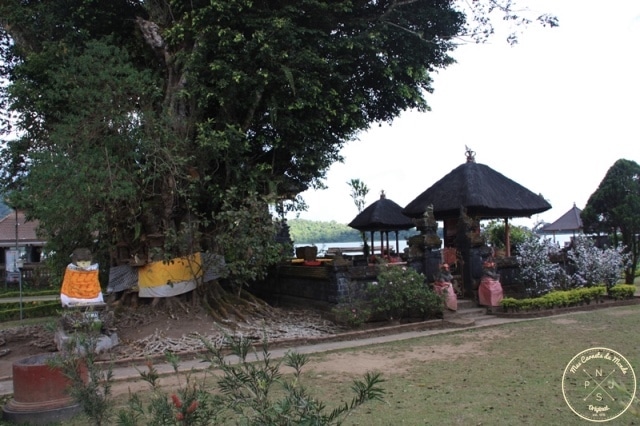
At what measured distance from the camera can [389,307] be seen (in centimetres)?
1147

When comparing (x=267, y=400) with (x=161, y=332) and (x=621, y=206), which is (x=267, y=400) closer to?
(x=161, y=332)

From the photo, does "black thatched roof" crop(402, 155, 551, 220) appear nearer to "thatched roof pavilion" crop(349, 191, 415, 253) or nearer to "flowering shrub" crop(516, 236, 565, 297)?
"flowering shrub" crop(516, 236, 565, 297)

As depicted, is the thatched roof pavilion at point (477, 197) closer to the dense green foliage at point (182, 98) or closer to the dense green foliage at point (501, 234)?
the dense green foliage at point (182, 98)

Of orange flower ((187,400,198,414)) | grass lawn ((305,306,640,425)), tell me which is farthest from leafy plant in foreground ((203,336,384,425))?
grass lawn ((305,306,640,425))

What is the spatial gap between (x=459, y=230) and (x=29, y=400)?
1149 centimetres

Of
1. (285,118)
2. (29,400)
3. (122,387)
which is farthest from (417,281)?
(29,400)

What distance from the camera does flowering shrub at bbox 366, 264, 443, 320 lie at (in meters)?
11.5

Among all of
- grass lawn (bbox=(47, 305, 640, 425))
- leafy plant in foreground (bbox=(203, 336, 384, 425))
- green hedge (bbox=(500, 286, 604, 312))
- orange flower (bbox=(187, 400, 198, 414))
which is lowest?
grass lawn (bbox=(47, 305, 640, 425))

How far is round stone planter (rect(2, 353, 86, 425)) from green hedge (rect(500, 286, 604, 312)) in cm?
996

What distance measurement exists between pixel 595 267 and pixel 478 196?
3.76 metres

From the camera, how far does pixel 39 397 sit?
19.5ft

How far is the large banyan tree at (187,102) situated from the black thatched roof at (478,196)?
3.11m

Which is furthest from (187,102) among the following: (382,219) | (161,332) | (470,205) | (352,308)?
(382,219)

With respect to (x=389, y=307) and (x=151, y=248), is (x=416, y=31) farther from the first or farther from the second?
(x=151, y=248)
